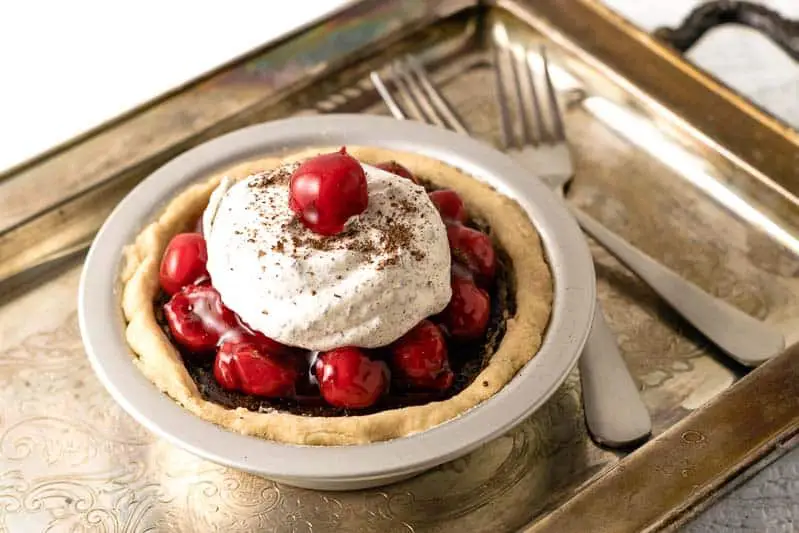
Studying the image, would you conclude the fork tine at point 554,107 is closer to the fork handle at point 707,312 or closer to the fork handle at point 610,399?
the fork handle at point 707,312

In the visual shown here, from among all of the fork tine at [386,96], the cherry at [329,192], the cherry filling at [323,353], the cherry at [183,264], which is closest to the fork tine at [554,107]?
the fork tine at [386,96]

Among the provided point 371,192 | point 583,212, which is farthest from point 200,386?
point 583,212

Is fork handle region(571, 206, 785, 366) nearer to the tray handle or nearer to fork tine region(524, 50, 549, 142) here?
fork tine region(524, 50, 549, 142)

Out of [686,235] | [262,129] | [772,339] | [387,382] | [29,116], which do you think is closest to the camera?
[387,382]

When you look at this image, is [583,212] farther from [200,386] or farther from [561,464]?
[200,386]

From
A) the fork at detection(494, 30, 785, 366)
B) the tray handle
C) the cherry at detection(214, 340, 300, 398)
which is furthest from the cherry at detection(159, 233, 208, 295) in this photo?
the tray handle

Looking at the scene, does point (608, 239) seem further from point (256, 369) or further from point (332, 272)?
point (256, 369)
